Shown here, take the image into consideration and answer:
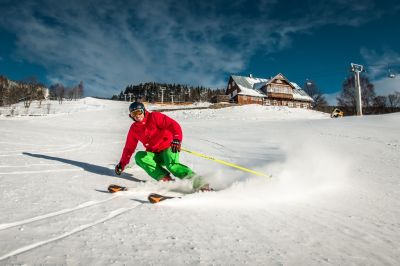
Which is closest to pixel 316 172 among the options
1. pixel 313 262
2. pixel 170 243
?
pixel 313 262

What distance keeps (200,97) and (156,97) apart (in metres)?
19.6

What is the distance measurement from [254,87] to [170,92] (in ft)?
259

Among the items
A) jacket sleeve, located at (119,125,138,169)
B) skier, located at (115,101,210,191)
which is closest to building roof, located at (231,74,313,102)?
jacket sleeve, located at (119,125,138,169)

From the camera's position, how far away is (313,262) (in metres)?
2.30

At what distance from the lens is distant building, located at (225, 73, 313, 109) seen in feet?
185

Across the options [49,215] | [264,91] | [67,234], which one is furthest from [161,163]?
[264,91]

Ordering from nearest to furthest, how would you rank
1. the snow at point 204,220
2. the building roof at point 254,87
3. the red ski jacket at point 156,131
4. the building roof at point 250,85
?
1. the snow at point 204,220
2. the red ski jacket at point 156,131
3. the building roof at point 250,85
4. the building roof at point 254,87

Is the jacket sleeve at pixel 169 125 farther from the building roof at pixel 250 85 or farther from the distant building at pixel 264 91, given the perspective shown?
the building roof at pixel 250 85

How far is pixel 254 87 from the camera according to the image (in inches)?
2339

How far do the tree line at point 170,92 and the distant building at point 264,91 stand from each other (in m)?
60.0

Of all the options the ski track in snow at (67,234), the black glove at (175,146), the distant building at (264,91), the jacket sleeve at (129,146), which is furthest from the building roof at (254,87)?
the ski track in snow at (67,234)

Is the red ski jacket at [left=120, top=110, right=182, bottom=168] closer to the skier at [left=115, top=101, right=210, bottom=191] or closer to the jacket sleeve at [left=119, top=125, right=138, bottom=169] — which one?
the skier at [left=115, top=101, right=210, bottom=191]

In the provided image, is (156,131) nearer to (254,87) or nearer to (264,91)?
(264,91)

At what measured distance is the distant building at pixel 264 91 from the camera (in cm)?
5653
